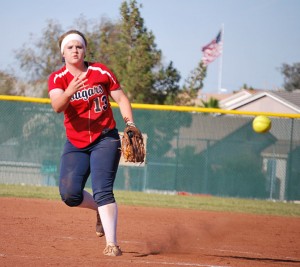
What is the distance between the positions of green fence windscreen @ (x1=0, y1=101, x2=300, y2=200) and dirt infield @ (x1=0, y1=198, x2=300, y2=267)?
412 cm

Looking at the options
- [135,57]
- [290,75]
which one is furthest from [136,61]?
[290,75]

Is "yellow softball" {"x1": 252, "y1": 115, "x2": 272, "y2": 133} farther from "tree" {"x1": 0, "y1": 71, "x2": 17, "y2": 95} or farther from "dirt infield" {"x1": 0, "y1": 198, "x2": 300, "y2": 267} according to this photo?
"tree" {"x1": 0, "y1": 71, "x2": 17, "y2": 95}

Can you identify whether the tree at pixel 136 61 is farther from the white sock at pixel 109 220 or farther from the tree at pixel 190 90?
the white sock at pixel 109 220

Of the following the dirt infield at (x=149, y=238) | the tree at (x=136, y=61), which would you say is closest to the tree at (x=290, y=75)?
the tree at (x=136, y=61)

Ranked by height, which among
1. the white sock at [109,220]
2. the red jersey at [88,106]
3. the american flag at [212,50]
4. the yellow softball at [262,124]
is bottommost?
the white sock at [109,220]

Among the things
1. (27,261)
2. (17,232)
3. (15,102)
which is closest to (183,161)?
(15,102)

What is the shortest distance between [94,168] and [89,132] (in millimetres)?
312

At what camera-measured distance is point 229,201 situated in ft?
51.8

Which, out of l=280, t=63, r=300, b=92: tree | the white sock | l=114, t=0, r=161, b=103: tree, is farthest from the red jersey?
l=280, t=63, r=300, b=92: tree

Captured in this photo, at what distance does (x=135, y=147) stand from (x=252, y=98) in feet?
97.3

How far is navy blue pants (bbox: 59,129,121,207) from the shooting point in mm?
5914

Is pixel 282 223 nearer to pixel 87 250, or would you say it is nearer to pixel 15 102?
pixel 87 250

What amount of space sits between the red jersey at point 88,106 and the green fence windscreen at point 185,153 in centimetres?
1035

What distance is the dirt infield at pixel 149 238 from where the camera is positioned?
590cm
